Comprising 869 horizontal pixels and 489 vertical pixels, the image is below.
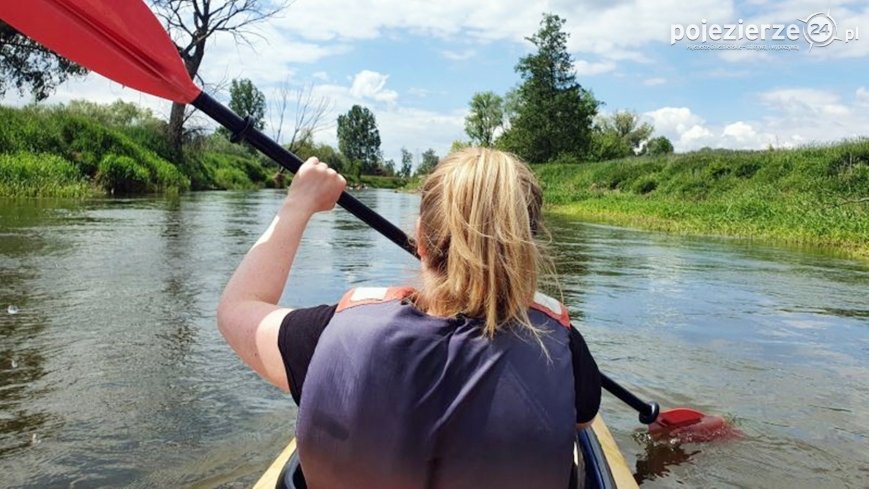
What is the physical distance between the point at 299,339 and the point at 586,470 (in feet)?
2.79

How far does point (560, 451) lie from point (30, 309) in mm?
4277


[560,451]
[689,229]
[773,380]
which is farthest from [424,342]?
[689,229]

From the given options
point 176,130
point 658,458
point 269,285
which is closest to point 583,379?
point 269,285

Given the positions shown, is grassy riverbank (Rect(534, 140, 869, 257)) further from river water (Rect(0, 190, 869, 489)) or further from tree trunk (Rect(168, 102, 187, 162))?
tree trunk (Rect(168, 102, 187, 162))

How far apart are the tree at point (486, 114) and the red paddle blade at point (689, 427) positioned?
61.4 metres

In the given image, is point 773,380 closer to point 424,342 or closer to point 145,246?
point 424,342

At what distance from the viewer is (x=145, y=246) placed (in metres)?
7.62

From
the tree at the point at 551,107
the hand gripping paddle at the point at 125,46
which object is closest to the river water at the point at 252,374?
the hand gripping paddle at the point at 125,46

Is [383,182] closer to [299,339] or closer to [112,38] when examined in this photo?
[112,38]

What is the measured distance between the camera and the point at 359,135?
89875 mm

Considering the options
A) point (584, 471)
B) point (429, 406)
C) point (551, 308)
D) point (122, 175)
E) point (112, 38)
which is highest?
point (112, 38)

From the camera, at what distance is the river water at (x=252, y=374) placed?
106 inches

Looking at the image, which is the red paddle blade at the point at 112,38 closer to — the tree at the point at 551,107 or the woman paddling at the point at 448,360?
the woman paddling at the point at 448,360

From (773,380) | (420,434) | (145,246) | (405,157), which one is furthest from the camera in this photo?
(405,157)
